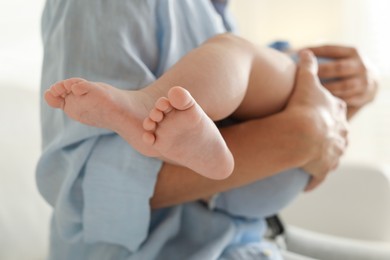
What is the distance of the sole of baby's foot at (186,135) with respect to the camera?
1.29ft

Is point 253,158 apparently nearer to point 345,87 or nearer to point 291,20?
point 345,87

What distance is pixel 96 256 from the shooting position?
2.22 feet

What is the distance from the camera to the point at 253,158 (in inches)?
25.7

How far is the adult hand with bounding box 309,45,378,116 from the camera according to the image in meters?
0.86

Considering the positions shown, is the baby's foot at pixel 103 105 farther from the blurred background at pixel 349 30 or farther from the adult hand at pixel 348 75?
the blurred background at pixel 349 30

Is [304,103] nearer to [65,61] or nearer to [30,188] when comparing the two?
[65,61]

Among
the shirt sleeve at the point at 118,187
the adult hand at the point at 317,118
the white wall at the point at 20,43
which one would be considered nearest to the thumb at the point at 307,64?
the adult hand at the point at 317,118

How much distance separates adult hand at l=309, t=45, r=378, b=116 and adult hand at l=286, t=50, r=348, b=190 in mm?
82

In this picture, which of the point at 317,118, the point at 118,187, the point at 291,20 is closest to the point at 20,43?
the point at 118,187

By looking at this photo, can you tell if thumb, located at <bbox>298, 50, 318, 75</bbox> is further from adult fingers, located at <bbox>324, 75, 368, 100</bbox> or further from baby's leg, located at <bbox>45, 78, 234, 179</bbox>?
baby's leg, located at <bbox>45, 78, 234, 179</bbox>

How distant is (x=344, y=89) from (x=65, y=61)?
1.63 ft

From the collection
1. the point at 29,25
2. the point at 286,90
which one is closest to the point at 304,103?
the point at 286,90

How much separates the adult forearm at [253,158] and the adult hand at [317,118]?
2 centimetres

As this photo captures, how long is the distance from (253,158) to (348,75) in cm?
32
